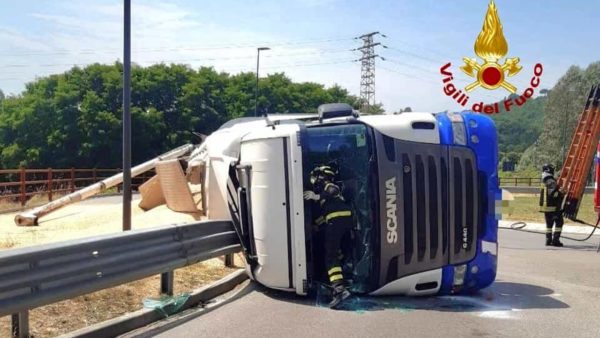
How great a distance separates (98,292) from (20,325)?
1835 millimetres

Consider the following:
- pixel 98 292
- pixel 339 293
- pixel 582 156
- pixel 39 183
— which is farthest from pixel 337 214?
pixel 39 183

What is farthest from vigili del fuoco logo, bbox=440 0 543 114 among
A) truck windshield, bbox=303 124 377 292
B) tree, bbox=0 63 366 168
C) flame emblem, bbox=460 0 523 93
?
tree, bbox=0 63 366 168

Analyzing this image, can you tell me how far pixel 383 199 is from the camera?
7.07m

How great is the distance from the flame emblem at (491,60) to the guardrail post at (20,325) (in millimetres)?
16492

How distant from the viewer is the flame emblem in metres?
18.7

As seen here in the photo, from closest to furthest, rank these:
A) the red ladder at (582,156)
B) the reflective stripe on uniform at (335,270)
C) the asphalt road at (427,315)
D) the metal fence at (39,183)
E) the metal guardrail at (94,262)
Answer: the metal guardrail at (94,262) → the asphalt road at (427,315) → the reflective stripe on uniform at (335,270) → the red ladder at (582,156) → the metal fence at (39,183)

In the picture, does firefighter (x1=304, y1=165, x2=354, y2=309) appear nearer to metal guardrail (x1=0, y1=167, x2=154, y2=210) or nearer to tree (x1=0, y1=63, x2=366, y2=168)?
metal guardrail (x1=0, y1=167, x2=154, y2=210)


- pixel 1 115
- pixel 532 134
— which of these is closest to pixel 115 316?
pixel 1 115

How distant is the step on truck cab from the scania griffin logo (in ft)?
0.04

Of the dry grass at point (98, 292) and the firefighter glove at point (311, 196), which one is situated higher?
the firefighter glove at point (311, 196)

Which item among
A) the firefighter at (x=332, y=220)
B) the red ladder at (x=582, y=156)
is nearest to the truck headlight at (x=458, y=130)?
the firefighter at (x=332, y=220)

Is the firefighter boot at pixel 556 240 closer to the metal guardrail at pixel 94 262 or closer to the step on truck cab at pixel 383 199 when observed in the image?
the step on truck cab at pixel 383 199

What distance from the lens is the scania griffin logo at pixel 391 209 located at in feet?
23.3

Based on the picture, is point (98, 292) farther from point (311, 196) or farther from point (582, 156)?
point (582, 156)
